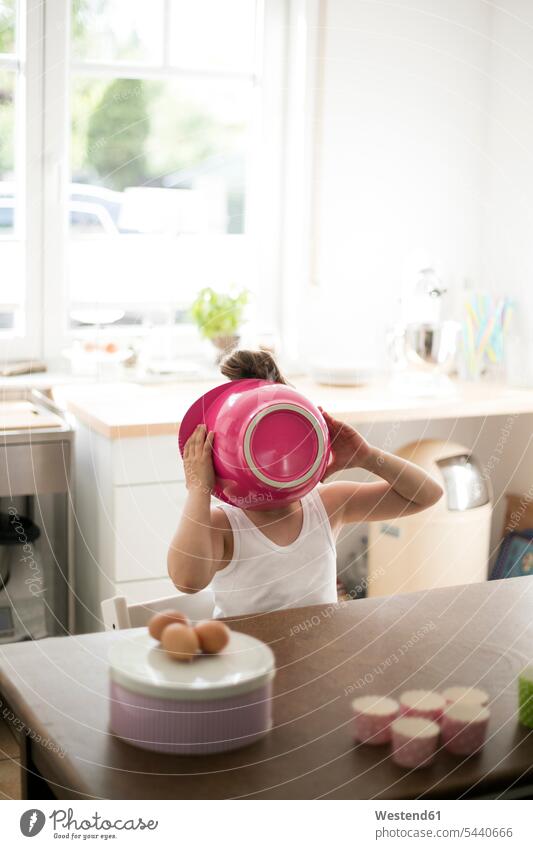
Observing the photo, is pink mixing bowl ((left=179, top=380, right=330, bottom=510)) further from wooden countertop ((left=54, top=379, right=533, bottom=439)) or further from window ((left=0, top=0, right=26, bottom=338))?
window ((left=0, top=0, right=26, bottom=338))

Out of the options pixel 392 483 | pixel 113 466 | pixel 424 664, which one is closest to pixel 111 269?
pixel 113 466

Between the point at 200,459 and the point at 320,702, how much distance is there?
0.67ft

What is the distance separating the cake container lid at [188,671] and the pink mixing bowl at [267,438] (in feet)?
0.44

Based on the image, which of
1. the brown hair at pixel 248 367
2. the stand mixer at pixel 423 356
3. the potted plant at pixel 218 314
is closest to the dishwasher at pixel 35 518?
the potted plant at pixel 218 314

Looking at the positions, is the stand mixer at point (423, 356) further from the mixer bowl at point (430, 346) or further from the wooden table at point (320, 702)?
the wooden table at point (320, 702)

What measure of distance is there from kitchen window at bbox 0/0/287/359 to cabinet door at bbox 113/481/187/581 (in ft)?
1.13

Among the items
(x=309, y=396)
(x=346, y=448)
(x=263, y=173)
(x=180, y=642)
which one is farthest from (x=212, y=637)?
(x=263, y=173)

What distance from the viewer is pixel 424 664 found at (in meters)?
0.80

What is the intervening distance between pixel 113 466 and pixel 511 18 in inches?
48.0

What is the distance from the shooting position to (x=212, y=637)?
66cm

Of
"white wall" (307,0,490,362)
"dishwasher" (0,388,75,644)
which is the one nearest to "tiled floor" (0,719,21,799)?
"dishwasher" (0,388,75,644)

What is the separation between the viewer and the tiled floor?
1311 millimetres
